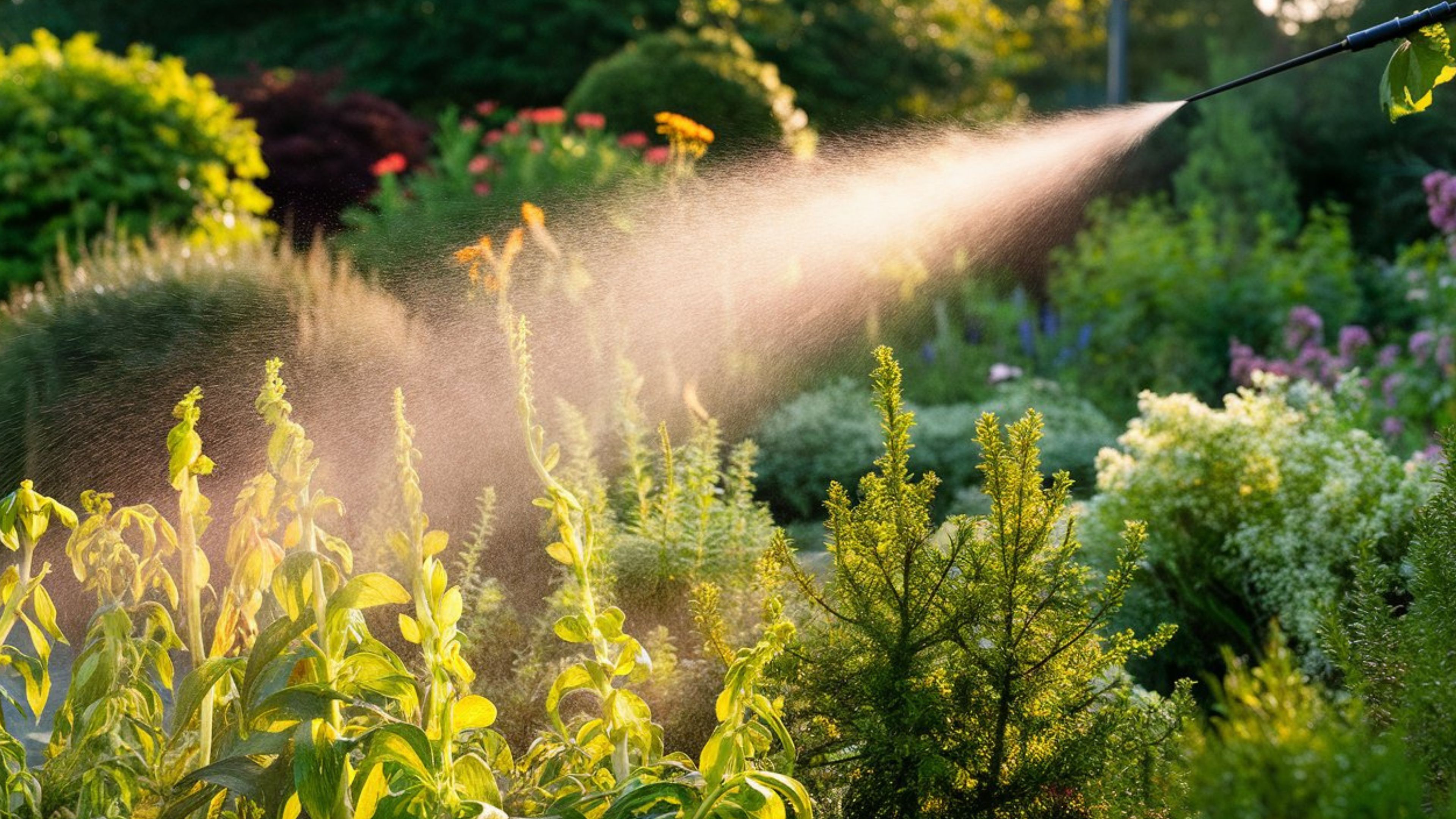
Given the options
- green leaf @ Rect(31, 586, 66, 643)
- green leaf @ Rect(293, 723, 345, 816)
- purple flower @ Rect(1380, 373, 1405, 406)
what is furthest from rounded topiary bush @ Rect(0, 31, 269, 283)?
green leaf @ Rect(293, 723, 345, 816)

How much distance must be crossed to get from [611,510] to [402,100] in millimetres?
15832

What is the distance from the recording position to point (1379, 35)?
217 cm

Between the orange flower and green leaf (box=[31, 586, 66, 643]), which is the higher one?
the orange flower

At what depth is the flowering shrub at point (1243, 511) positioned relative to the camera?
3.15 meters

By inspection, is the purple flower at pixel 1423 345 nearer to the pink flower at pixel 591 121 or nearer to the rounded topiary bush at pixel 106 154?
the pink flower at pixel 591 121

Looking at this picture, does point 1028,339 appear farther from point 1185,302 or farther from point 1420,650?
point 1420,650

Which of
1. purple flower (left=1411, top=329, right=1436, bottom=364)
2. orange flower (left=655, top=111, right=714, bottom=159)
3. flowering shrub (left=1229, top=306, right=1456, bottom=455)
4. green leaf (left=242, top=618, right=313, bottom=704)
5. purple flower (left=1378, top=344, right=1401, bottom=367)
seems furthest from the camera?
purple flower (left=1378, top=344, right=1401, bottom=367)

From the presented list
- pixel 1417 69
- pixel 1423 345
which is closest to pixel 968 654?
pixel 1417 69

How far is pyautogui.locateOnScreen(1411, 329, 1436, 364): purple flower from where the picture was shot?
600 centimetres

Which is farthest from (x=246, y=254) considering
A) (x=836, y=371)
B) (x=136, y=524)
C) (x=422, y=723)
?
(x=422, y=723)

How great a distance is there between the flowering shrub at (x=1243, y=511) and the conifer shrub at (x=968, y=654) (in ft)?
4.41

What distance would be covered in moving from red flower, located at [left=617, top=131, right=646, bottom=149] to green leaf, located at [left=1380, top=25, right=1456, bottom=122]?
630cm

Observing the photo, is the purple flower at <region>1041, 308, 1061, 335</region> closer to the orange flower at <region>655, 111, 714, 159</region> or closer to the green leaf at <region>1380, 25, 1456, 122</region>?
the orange flower at <region>655, 111, 714, 159</region>

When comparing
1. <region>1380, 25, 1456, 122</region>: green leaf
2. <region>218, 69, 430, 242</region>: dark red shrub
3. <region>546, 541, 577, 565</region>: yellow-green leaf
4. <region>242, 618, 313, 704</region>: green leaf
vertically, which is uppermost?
<region>1380, 25, 1456, 122</region>: green leaf
